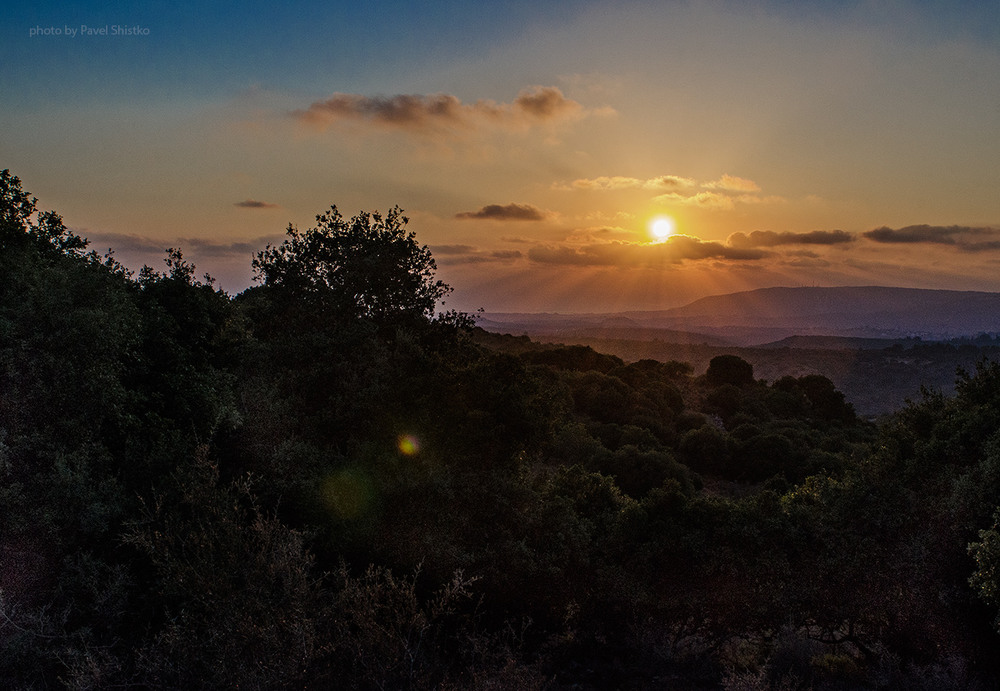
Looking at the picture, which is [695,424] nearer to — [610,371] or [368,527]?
[610,371]

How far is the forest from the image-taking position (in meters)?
8.44

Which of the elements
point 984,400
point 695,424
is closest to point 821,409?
point 695,424

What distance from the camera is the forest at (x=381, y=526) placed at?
332 inches

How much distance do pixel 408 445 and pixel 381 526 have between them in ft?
6.42

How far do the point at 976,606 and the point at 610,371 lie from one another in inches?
1585

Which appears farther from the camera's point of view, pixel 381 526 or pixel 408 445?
pixel 408 445

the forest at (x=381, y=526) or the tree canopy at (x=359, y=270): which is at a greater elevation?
the tree canopy at (x=359, y=270)

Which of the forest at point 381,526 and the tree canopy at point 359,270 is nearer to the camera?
the forest at point 381,526

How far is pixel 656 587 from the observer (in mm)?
12359

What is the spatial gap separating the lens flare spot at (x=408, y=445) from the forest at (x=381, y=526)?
5cm

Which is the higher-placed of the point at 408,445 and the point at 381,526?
the point at 408,445

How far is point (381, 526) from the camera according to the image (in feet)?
37.7

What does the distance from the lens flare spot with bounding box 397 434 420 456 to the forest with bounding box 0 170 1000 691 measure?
5 centimetres

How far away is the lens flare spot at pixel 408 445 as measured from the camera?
1274 cm
